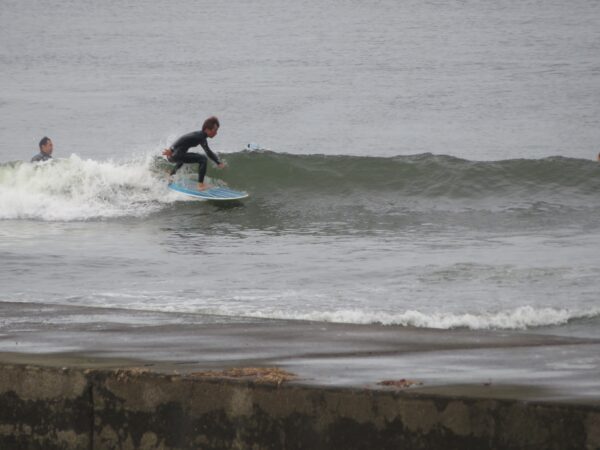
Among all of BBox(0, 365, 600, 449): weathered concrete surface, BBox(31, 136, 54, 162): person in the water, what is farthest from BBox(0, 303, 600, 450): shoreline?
BBox(31, 136, 54, 162): person in the water

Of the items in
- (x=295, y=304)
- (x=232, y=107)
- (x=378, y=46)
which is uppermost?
(x=378, y=46)

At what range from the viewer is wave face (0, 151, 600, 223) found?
2216 cm

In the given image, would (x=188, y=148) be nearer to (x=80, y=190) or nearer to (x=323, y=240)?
(x=323, y=240)

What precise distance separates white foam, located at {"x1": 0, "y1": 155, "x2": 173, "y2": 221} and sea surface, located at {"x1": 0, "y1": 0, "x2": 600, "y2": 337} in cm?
5

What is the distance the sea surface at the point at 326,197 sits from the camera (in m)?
12.1

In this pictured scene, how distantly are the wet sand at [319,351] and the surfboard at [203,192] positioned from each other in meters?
12.3

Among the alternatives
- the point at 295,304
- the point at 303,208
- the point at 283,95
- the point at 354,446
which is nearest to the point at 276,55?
the point at 283,95

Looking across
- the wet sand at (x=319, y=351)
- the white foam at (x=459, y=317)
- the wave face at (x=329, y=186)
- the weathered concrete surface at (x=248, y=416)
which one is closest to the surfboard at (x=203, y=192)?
the wave face at (x=329, y=186)

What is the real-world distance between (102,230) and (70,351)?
13180 mm

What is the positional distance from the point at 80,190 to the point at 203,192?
10.7 ft

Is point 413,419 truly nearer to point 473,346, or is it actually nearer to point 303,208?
point 473,346

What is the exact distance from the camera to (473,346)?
732 centimetres

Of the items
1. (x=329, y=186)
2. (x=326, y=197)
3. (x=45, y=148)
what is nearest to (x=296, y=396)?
(x=45, y=148)

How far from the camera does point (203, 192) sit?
2155 cm
